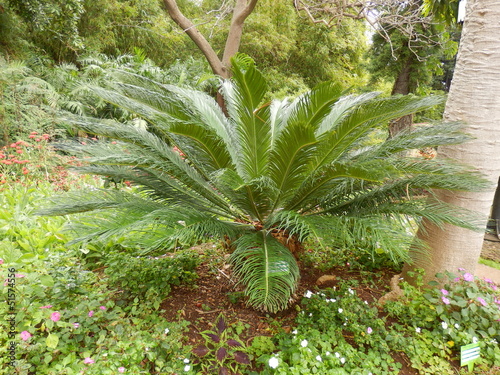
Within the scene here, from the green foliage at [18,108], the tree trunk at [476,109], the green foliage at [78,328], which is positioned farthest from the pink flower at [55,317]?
the green foliage at [18,108]

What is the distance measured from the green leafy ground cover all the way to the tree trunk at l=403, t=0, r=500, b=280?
29 centimetres

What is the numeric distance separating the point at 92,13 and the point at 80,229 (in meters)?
9.54

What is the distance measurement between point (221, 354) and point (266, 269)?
0.49 meters

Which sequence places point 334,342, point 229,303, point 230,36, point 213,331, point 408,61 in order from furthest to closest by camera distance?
point 408,61 → point 230,36 → point 229,303 → point 213,331 → point 334,342

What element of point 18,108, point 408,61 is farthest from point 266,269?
point 408,61

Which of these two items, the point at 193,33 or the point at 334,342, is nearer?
the point at 334,342

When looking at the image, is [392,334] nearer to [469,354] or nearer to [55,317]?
[469,354]

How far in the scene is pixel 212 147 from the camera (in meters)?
1.84

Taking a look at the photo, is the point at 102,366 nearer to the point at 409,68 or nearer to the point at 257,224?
the point at 257,224

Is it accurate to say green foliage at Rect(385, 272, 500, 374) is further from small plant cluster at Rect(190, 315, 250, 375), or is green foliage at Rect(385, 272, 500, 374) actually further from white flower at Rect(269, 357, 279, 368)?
small plant cluster at Rect(190, 315, 250, 375)


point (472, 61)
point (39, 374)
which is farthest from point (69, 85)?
point (472, 61)

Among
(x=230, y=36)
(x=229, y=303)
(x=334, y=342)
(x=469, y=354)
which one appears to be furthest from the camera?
(x=230, y=36)

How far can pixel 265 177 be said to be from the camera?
5.30ft

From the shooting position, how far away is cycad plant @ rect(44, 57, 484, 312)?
5.06ft
